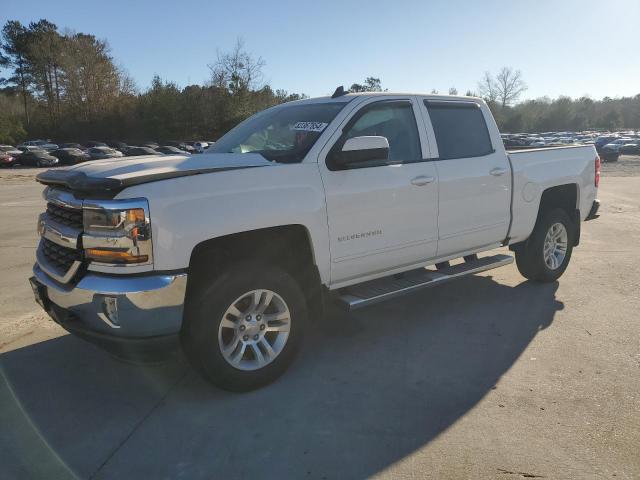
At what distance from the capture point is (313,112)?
4.14m

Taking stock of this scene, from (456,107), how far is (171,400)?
11.9 feet

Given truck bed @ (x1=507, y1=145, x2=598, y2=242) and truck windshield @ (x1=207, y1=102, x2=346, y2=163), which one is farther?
truck bed @ (x1=507, y1=145, x2=598, y2=242)

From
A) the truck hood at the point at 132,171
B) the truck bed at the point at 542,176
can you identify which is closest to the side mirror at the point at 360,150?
the truck hood at the point at 132,171

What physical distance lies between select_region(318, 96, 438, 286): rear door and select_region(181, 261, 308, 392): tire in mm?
495

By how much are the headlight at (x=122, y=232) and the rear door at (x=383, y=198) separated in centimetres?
132

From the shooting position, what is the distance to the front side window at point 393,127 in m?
4.00

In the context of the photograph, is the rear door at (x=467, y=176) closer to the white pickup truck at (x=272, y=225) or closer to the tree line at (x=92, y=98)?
the white pickup truck at (x=272, y=225)

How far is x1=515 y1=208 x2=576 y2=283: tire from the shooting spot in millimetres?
5547

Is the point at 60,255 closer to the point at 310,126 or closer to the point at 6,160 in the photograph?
the point at 310,126

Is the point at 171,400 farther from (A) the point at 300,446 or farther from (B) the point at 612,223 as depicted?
(B) the point at 612,223

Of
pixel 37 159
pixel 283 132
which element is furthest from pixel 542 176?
pixel 37 159

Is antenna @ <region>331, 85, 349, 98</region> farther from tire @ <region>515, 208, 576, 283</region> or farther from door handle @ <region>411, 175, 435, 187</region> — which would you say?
tire @ <region>515, 208, 576, 283</region>

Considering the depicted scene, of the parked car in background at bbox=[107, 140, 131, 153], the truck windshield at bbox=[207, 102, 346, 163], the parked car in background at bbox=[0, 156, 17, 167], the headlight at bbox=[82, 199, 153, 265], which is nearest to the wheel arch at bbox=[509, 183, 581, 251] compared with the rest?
the truck windshield at bbox=[207, 102, 346, 163]

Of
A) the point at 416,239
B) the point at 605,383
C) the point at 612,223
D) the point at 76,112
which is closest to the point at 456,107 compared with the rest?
the point at 416,239
